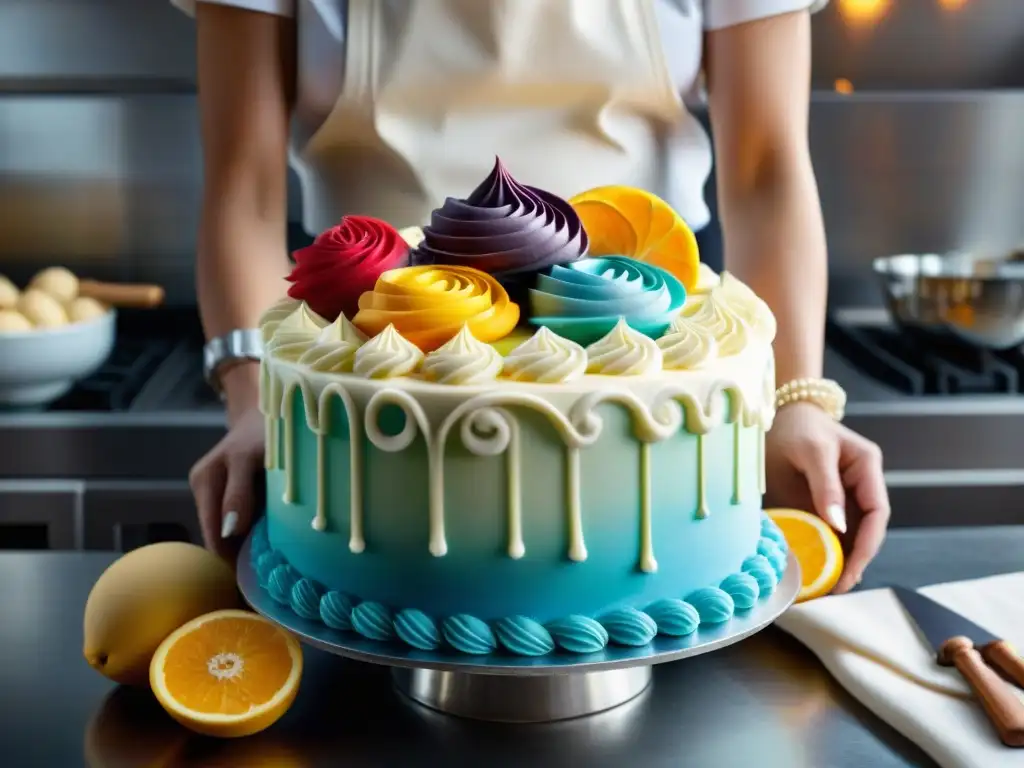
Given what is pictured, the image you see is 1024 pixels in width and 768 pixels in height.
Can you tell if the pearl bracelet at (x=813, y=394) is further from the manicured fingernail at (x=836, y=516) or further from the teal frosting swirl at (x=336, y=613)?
the teal frosting swirl at (x=336, y=613)

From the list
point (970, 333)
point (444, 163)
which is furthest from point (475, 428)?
point (970, 333)

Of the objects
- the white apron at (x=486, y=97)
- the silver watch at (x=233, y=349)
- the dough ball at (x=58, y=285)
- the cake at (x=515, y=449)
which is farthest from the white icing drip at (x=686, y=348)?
the dough ball at (x=58, y=285)

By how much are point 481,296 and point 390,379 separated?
105 millimetres

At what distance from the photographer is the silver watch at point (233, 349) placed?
1.42 meters

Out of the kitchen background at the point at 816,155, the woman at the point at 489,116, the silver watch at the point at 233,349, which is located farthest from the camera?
the kitchen background at the point at 816,155

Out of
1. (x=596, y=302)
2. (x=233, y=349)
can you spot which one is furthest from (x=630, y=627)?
(x=233, y=349)

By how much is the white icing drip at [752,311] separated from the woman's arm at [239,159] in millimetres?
630

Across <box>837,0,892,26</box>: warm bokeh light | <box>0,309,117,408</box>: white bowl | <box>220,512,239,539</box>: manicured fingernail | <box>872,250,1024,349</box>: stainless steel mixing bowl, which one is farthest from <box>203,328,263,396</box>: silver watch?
<box>837,0,892,26</box>: warm bokeh light

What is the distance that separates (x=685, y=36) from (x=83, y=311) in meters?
1.44

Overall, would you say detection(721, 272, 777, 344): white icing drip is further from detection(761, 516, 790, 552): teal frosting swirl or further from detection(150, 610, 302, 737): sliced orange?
detection(150, 610, 302, 737): sliced orange

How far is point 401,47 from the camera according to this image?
5.37 ft

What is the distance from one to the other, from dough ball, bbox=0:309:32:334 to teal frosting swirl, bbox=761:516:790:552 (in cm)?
165

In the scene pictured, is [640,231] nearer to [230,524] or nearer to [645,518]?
[645,518]

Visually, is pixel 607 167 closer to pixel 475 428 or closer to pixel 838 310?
pixel 475 428
